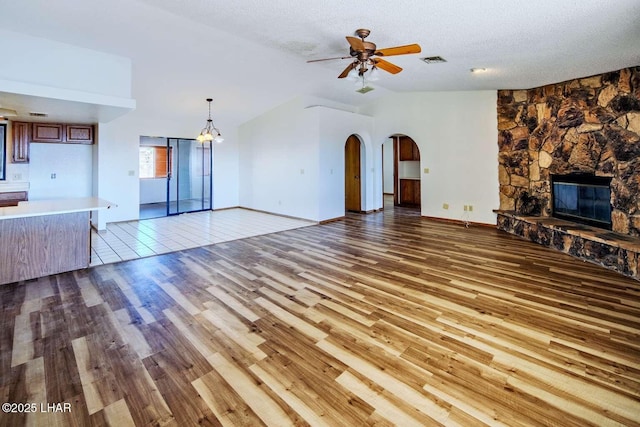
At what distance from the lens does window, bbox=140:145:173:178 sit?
325 inches

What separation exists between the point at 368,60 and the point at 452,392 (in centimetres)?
331

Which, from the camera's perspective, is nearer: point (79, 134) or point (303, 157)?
point (79, 134)

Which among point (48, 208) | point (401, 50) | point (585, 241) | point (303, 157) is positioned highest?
point (401, 50)

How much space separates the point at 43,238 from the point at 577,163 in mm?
7540

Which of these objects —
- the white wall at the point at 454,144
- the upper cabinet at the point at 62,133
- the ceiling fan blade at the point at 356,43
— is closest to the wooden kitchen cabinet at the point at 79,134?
the upper cabinet at the point at 62,133

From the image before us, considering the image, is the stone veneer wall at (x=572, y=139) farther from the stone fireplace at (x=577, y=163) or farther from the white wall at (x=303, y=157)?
the white wall at (x=303, y=157)

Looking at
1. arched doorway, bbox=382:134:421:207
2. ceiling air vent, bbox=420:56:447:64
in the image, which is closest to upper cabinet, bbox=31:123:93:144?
ceiling air vent, bbox=420:56:447:64

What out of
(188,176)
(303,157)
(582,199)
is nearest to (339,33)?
(303,157)

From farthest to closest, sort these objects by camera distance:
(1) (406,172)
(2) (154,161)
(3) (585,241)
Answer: (1) (406,172) < (2) (154,161) < (3) (585,241)

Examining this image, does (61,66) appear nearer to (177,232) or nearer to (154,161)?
(177,232)

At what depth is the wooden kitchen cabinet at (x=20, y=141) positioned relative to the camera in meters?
5.48

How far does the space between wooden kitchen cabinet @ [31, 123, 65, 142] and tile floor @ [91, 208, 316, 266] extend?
1945 mm

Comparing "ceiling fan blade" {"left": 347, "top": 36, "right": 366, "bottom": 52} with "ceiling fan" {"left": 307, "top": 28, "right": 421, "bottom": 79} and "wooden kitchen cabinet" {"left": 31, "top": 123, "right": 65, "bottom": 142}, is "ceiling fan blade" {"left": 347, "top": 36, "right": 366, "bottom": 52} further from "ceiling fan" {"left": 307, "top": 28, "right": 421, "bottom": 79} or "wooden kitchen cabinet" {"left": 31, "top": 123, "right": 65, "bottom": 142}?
"wooden kitchen cabinet" {"left": 31, "top": 123, "right": 65, "bottom": 142}

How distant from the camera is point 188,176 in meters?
8.63
